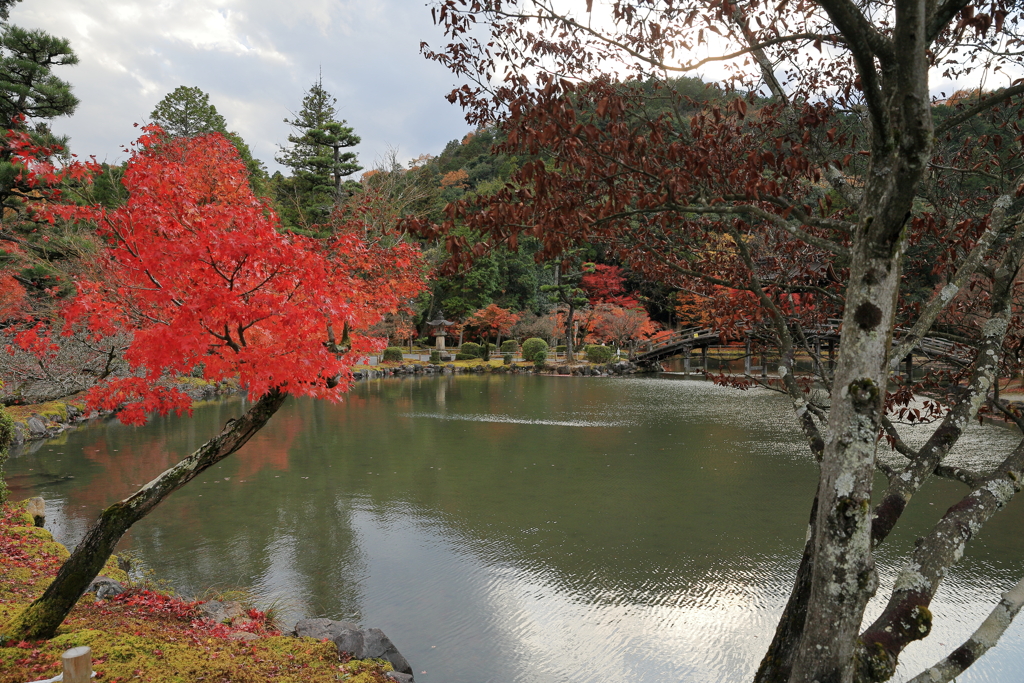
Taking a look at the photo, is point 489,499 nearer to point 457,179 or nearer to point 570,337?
point 570,337

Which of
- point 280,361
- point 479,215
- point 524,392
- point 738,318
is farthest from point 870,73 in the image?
point 524,392

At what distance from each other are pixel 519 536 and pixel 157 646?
11.9ft

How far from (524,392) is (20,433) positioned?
476 inches

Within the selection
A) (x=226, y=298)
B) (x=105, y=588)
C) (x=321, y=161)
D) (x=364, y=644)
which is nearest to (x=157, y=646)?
(x=364, y=644)

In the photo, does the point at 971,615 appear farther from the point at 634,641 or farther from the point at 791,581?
the point at 634,641

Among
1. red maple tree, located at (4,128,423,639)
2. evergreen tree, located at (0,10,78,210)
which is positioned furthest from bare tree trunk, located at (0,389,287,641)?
evergreen tree, located at (0,10,78,210)

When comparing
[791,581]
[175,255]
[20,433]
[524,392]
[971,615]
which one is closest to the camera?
[175,255]

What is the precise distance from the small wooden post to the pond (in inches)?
89.5

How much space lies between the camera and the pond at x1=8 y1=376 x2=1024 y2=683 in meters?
4.17

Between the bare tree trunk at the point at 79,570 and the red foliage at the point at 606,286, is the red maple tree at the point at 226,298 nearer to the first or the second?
the bare tree trunk at the point at 79,570

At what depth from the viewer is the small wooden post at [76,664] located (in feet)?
6.00

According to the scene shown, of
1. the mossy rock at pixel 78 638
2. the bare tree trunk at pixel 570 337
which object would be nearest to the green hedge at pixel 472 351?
the bare tree trunk at pixel 570 337

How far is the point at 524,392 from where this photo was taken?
60.2 ft

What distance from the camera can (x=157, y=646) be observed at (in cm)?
310
